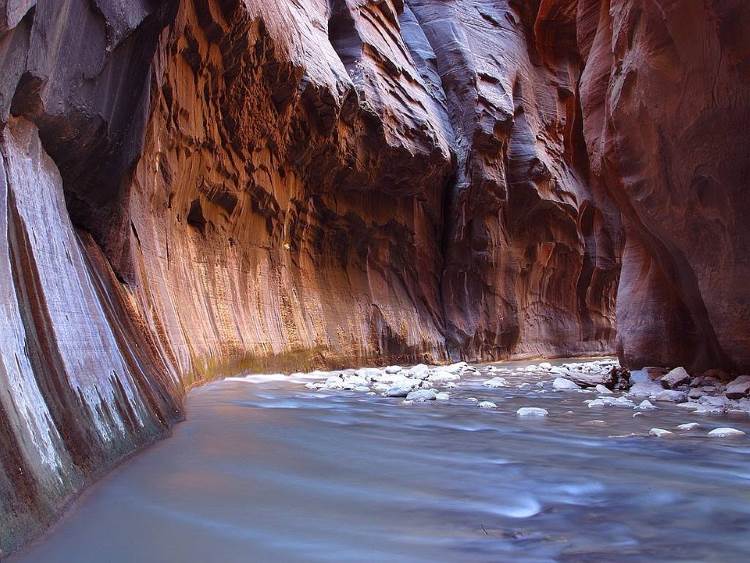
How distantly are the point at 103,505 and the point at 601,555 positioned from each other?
137 cm

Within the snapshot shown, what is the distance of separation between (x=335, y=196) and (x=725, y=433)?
798cm

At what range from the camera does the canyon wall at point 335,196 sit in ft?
7.59

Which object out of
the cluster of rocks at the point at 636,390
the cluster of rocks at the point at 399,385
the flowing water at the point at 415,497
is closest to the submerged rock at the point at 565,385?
the cluster of rocks at the point at 636,390

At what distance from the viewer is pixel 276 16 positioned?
7.05 meters

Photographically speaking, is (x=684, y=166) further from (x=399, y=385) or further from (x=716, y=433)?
(x=399, y=385)

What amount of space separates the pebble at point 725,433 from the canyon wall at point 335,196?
2.72 metres

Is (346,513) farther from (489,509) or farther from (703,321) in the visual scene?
(703,321)

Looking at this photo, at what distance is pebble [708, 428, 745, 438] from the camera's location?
304cm

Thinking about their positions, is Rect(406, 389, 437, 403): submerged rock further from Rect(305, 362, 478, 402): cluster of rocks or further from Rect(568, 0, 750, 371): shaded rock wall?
Rect(568, 0, 750, 371): shaded rock wall

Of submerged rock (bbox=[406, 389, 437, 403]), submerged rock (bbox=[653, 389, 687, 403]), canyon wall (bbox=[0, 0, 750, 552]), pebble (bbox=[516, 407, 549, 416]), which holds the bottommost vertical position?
submerged rock (bbox=[653, 389, 687, 403])

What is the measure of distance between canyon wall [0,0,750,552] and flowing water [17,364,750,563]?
0.20 meters

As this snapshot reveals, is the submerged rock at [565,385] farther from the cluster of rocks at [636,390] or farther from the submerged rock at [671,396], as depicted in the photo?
the submerged rock at [671,396]

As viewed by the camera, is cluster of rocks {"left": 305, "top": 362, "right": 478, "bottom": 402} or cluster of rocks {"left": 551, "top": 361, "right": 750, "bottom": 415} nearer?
cluster of rocks {"left": 551, "top": 361, "right": 750, "bottom": 415}

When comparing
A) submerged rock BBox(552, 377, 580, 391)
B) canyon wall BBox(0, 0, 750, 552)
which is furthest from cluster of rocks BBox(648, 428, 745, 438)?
submerged rock BBox(552, 377, 580, 391)
